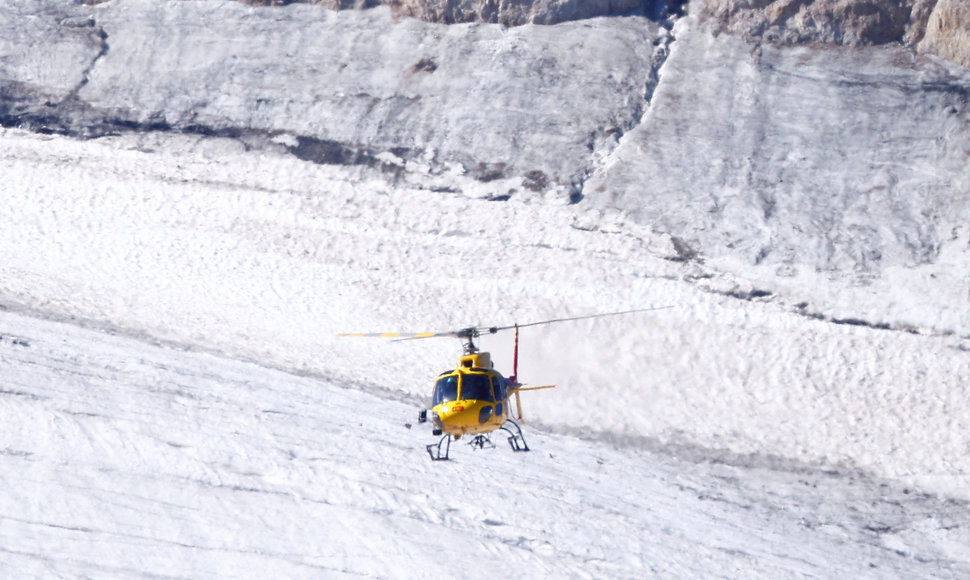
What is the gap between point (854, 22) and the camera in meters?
31.3

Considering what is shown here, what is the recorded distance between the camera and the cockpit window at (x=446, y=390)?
16.2 m

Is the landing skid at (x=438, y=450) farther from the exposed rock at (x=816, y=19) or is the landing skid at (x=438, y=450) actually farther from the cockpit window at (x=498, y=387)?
the exposed rock at (x=816, y=19)

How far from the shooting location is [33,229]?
28.1 m

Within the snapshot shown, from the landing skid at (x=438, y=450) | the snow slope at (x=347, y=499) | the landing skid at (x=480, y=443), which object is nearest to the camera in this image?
the snow slope at (x=347, y=499)

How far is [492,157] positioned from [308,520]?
15.6 metres

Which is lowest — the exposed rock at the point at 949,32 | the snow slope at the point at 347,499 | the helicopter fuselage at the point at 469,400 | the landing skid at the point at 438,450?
the snow slope at the point at 347,499

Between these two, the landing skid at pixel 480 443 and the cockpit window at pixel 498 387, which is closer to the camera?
the cockpit window at pixel 498 387

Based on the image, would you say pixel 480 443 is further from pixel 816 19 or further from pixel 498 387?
pixel 816 19

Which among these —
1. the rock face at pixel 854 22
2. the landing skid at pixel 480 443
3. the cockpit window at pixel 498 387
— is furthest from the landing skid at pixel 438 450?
the rock face at pixel 854 22

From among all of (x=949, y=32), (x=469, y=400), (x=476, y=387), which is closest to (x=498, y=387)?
(x=476, y=387)

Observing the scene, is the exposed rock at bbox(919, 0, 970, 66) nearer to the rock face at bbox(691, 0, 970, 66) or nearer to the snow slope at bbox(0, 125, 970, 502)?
the rock face at bbox(691, 0, 970, 66)

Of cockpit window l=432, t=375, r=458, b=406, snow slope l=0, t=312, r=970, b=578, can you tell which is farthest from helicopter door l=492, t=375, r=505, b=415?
snow slope l=0, t=312, r=970, b=578

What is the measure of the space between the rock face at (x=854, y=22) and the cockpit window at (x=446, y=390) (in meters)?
19.5

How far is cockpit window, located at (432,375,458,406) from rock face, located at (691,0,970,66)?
770 inches
